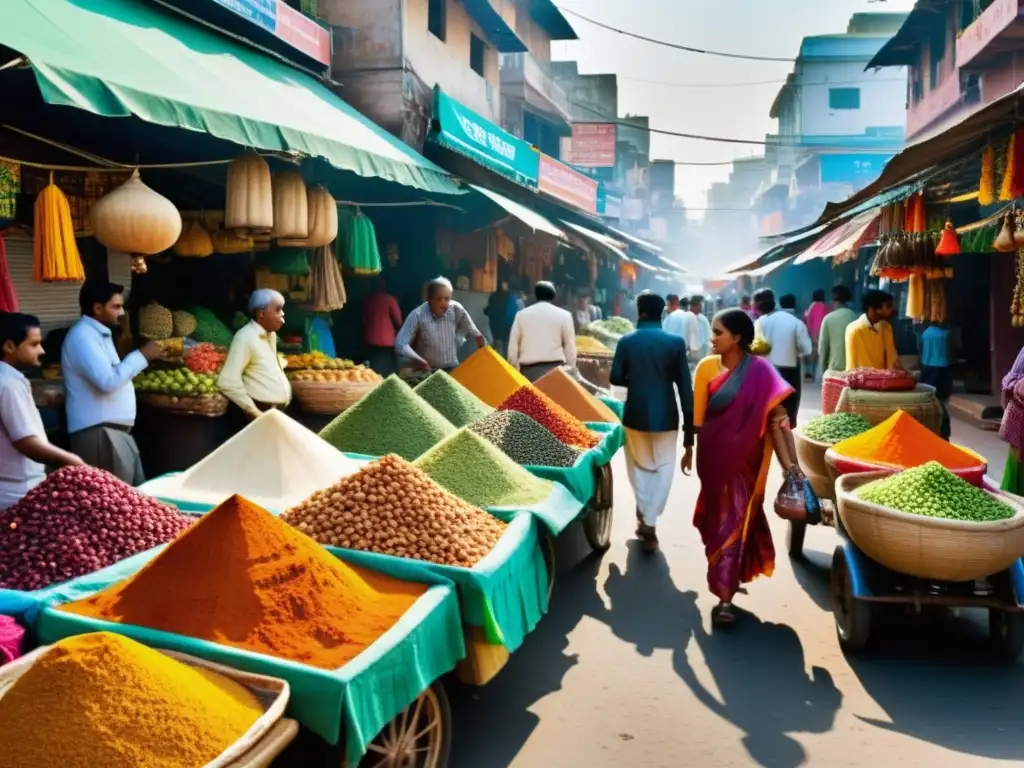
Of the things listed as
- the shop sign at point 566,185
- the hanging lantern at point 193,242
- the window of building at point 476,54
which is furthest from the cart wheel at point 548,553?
the window of building at point 476,54

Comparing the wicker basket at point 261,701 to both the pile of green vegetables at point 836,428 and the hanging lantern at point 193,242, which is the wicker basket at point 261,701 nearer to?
the pile of green vegetables at point 836,428

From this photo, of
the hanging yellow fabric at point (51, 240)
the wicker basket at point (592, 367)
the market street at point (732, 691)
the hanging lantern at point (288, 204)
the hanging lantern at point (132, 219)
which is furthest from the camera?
the wicker basket at point (592, 367)

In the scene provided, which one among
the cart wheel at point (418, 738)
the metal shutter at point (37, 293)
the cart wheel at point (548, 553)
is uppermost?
the metal shutter at point (37, 293)

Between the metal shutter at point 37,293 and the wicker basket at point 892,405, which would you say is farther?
the metal shutter at point 37,293

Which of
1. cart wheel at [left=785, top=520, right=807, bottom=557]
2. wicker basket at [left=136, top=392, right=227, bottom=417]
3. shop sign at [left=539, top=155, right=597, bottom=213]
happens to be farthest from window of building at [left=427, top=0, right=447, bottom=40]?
cart wheel at [left=785, top=520, right=807, bottom=557]

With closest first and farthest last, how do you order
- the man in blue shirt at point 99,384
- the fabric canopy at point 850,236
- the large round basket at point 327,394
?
the man in blue shirt at point 99,384 → the large round basket at point 327,394 → the fabric canopy at point 850,236


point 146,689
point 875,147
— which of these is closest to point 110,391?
point 146,689

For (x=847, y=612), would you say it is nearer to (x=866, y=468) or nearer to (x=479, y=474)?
(x=866, y=468)

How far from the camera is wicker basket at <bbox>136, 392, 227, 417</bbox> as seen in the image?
234 inches

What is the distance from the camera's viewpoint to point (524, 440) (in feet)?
16.4

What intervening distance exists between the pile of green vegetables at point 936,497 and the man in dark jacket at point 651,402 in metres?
1.67

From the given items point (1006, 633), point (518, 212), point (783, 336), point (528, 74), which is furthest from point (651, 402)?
point (528, 74)

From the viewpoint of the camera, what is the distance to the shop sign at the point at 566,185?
1611 cm

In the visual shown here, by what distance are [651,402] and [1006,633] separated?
2429mm
